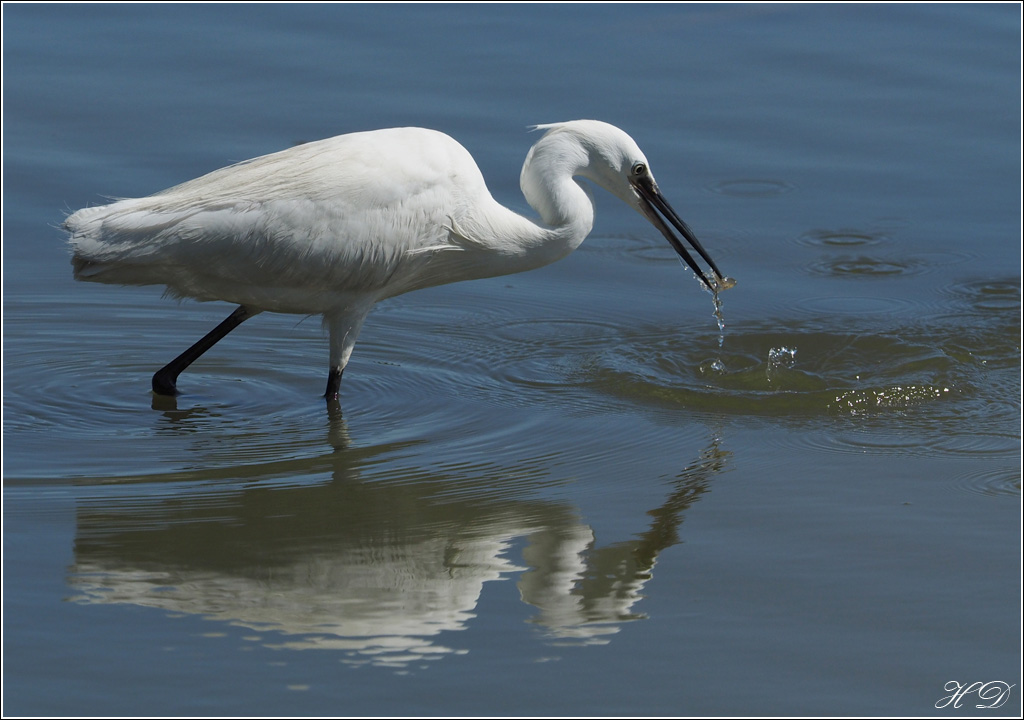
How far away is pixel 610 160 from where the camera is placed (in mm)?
7137

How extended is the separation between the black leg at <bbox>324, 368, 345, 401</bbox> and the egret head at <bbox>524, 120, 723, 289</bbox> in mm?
1423

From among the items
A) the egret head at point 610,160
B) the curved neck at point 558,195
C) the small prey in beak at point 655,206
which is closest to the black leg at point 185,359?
the curved neck at point 558,195

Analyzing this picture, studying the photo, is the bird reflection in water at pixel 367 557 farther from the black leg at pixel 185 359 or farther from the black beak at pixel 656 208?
the black beak at pixel 656 208

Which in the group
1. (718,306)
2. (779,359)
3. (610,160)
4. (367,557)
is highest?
(610,160)

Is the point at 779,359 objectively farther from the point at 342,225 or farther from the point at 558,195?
the point at 342,225

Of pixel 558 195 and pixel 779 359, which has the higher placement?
pixel 558 195

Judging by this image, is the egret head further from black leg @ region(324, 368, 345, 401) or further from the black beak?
black leg @ region(324, 368, 345, 401)

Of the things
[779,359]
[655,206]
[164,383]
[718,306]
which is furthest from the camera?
[779,359]

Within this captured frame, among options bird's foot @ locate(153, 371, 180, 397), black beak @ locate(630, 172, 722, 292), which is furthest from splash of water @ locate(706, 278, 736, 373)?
bird's foot @ locate(153, 371, 180, 397)

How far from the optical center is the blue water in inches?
179

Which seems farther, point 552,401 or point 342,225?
point 552,401

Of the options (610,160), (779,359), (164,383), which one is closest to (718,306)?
(779,359)

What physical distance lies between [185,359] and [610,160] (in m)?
2.24

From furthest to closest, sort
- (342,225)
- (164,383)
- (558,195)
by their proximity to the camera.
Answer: (164,383) < (558,195) < (342,225)
